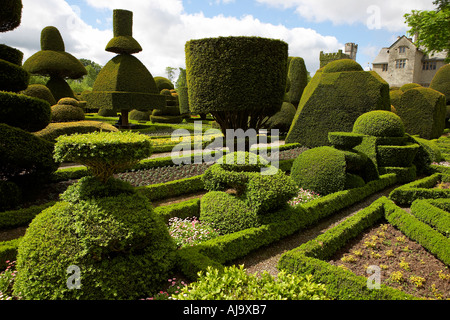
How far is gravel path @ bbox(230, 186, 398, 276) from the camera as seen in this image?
5.11m

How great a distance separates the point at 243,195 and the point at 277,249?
51.9 inches

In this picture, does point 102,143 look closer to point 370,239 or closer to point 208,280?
point 208,280

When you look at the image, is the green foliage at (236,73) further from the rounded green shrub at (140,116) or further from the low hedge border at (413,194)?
the rounded green shrub at (140,116)

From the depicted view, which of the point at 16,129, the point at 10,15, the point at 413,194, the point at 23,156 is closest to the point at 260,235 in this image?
the point at 413,194

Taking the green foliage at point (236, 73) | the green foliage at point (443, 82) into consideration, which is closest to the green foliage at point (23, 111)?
the green foliage at point (236, 73)

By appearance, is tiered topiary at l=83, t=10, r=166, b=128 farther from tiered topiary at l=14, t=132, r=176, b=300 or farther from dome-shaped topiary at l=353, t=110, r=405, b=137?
tiered topiary at l=14, t=132, r=176, b=300

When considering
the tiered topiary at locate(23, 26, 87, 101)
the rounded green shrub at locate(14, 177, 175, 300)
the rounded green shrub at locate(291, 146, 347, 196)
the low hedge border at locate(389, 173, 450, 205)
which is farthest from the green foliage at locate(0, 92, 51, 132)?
Answer: the tiered topiary at locate(23, 26, 87, 101)

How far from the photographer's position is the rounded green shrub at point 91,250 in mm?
3508

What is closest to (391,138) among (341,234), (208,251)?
(341,234)

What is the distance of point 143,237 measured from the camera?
391 centimetres

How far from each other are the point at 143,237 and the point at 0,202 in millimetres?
4778

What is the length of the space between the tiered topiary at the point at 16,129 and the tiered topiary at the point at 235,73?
19.0 ft

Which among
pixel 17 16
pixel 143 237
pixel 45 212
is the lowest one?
pixel 143 237
